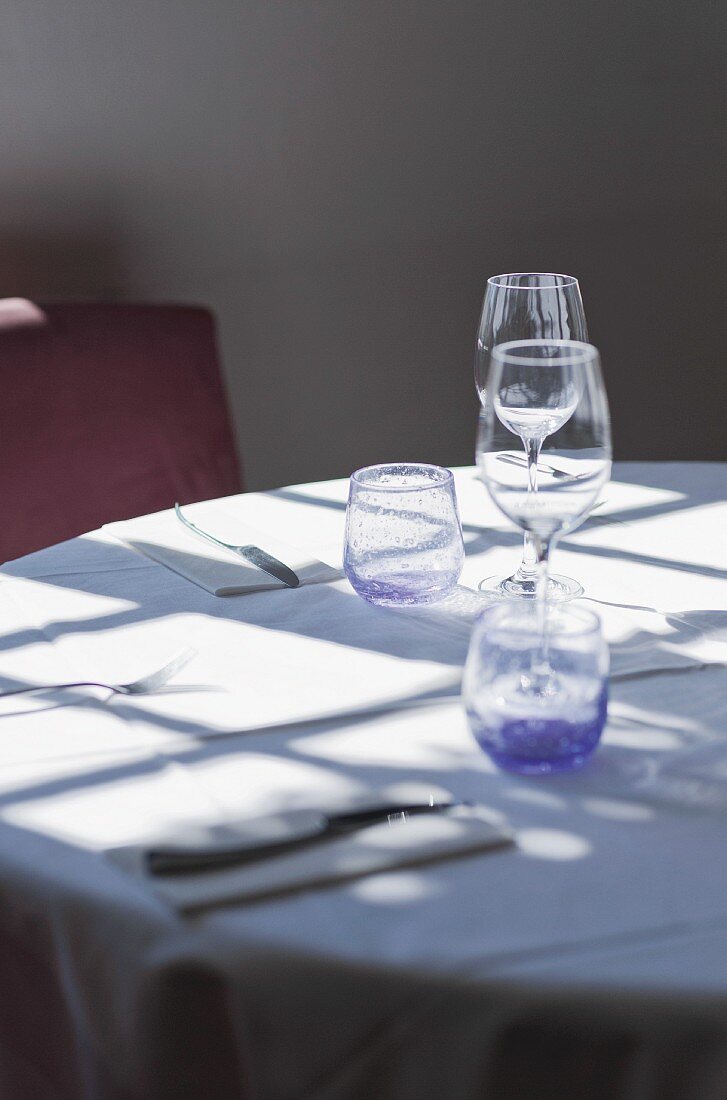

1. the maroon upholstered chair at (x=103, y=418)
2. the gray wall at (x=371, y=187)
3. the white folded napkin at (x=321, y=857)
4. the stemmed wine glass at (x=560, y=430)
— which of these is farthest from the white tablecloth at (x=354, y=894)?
the gray wall at (x=371, y=187)

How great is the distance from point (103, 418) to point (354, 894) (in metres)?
1.68

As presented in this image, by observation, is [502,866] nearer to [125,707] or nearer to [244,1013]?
[244,1013]

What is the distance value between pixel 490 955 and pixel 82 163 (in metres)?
2.46

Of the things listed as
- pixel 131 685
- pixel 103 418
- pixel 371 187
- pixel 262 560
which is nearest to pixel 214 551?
pixel 262 560

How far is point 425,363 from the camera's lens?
9.89 feet

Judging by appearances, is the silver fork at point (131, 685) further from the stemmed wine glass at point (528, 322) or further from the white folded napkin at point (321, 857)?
the stemmed wine glass at point (528, 322)

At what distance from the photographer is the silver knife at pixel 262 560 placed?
3.83 ft

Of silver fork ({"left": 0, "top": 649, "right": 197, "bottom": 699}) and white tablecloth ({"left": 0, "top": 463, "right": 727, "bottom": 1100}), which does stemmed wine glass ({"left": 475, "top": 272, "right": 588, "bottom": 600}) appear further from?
silver fork ({"left": 0, "top": 649, "right": 197, "bottom": 699})

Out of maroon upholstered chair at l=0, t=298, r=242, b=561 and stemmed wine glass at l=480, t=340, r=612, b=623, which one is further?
maroon upholstered chair at l=0, t=298, r=242, b=561

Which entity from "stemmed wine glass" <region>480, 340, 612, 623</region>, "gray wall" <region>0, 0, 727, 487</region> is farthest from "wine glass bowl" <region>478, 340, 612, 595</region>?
"gray wall" <region>0, 0, 727, 487</region>

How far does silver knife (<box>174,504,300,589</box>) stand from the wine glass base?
19cm

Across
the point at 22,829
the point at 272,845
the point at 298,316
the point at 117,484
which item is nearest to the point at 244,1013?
the point at 272,845

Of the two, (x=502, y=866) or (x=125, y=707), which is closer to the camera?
(x=502, y=866)

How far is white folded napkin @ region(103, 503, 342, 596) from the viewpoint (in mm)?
1164
